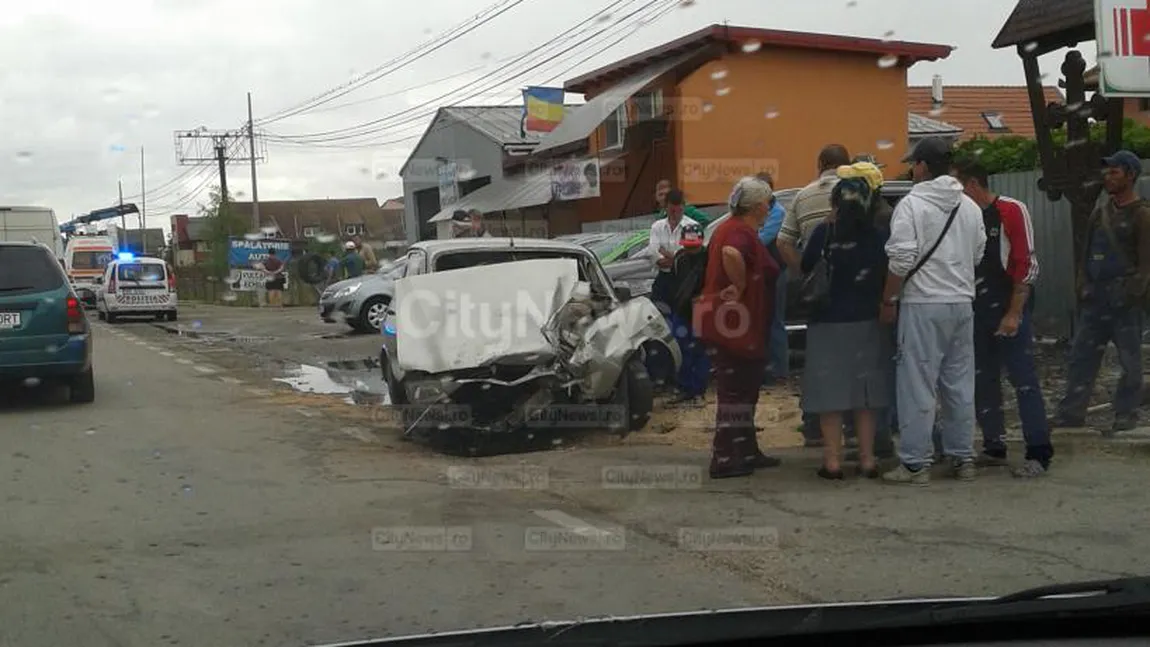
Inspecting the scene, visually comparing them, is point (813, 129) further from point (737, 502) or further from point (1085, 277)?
point (737, 502)

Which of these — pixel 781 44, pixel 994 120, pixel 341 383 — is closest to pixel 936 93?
pixel 994 120

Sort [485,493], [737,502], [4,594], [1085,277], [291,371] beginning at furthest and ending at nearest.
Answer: [291,371] → [1085,277] → [485,493] → [737,502] → [4,594]

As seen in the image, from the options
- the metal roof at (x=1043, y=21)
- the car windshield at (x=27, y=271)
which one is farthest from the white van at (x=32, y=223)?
the metal roof at (x=1043, y=21)

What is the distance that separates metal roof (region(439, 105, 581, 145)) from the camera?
3291 cm

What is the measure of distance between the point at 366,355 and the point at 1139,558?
40.2 ft

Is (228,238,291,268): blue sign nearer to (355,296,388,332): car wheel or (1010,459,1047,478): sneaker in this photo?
(355,296,388,332): car wheel

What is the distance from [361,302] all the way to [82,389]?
8235 mm

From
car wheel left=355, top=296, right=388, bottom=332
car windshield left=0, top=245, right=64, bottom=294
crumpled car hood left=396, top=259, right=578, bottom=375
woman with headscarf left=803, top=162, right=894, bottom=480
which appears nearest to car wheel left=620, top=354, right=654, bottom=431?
crumpled car hood left=396, top=259, right=578, bottom=375

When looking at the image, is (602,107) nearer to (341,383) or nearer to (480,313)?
(341,383)

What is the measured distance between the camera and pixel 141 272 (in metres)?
28.4

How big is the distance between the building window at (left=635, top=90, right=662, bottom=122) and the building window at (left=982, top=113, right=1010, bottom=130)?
9.12 m

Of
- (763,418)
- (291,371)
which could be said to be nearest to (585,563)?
(763,418)

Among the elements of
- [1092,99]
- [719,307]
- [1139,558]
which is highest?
[1092,99]

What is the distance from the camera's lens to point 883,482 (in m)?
6.74
